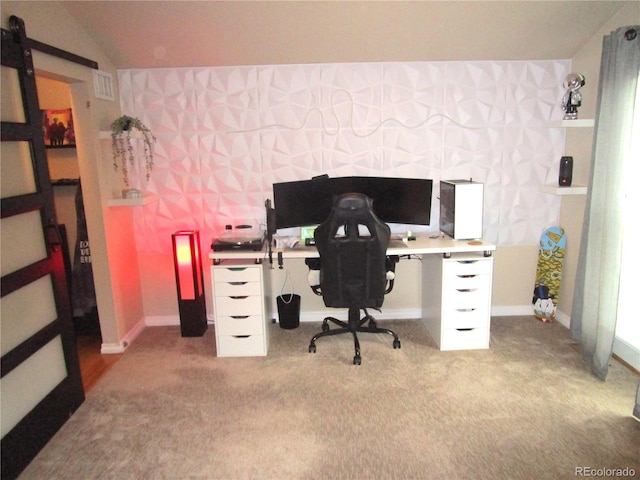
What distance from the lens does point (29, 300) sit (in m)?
2.38

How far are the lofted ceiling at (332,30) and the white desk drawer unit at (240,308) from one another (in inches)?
63.2

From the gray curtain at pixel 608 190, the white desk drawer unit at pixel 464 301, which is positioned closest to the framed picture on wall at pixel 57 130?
the white desk drawer unit at pixel 464 301

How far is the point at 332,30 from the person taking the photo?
10.3 ft

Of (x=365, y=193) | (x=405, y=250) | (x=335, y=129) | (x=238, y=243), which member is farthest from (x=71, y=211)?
(x=405, y=250)

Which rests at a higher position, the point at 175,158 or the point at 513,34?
the point at 513,34

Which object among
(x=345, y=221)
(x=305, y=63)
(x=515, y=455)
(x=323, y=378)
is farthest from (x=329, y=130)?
(x=515, y=455)

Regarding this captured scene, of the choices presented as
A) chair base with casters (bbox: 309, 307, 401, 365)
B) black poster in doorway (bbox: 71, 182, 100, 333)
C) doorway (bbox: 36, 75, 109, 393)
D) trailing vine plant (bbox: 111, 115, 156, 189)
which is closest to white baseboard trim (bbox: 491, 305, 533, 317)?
chair base with casters (bbox: 309, 307, 401, 365)

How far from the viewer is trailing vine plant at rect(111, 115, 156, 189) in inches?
129

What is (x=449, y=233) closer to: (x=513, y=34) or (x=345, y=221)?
(x=345, y=221)

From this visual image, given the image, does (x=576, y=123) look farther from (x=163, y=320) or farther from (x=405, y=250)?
(x=163, y=320)

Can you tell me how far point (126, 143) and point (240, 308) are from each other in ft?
5.28

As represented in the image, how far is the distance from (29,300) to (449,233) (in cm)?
284

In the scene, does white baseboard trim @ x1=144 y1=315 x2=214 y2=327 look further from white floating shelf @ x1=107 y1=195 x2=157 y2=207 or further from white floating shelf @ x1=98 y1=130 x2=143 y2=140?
white floating shelf @ x1=98 y1=130 x2=143 y2=140

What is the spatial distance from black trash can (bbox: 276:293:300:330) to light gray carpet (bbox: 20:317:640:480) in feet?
0.91
